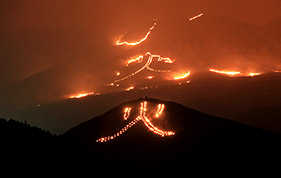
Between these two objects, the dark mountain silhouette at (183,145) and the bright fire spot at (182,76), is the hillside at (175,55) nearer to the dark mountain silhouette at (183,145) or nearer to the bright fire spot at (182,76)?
the bright fire spot at (182,76)

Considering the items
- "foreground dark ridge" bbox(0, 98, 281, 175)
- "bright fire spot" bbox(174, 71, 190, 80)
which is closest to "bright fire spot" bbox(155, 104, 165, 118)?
"foreground dark ridge" bbox(0, 98, 281, 175)

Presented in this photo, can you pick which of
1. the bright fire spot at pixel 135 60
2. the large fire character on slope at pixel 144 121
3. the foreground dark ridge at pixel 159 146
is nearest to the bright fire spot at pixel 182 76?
the bright fire spot at pixel 135 60

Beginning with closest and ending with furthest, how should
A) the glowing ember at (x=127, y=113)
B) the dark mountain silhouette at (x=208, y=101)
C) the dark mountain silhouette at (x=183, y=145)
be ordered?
the dark mountain silhouette at (x=183, y=145), the glowing ember at (x=127, y=113), the dark mountain silhouette at (x=208, y=101)

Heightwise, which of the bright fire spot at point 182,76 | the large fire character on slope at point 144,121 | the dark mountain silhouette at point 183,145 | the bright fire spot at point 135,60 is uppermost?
the bright fire spot at point 135,60

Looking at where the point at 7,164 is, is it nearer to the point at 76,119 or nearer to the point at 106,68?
the point at 76,119

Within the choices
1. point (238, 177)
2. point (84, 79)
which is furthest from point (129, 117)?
point (84, 79)

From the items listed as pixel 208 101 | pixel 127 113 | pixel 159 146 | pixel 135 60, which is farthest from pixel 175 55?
pixel 159 146

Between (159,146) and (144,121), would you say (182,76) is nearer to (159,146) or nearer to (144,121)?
(144,121)

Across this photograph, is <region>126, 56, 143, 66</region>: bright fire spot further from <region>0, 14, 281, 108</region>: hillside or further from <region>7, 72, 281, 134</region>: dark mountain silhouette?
<region>7, 72, 281, 134</region>: dark mountain silhouette

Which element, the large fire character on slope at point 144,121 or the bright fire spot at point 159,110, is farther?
the bright fire spot at point 159,110
